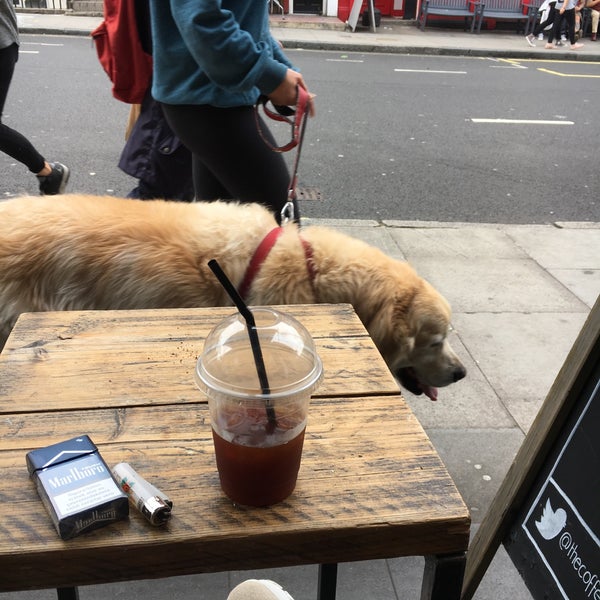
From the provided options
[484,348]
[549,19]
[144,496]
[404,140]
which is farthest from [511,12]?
[144,496]

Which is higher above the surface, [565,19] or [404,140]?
[404,140]

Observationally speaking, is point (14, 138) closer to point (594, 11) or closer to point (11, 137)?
point (11, 137)

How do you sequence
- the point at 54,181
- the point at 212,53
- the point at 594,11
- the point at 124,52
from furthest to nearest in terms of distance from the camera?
→ the point at 594,11 → the point at 54,181 → the point at 124,52 → the point at 212,53

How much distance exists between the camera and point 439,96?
10.4 metres

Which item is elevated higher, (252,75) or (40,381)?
(252,75)

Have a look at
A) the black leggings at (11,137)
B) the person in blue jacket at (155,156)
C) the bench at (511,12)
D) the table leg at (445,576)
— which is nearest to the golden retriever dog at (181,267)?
the table leg at (445,576)

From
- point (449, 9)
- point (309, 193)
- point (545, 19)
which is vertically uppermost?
point (309, 193)

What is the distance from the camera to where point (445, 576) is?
1.23 metres

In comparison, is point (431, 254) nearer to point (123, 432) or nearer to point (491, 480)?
point (491, 480)

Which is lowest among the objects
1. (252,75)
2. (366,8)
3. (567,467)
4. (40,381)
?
(366,8)

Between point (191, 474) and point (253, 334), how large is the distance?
12.1 inches

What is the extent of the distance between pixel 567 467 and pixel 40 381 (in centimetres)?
132

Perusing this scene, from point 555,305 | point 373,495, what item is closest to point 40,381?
point 373,495

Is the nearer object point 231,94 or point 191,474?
point 191,474
